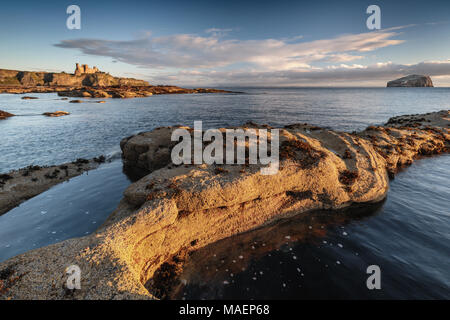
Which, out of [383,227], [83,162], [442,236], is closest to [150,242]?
[383,227]

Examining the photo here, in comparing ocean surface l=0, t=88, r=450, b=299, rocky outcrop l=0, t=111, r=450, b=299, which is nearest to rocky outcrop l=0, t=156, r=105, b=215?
ocean surface l=0, t=88, r=450, b=299

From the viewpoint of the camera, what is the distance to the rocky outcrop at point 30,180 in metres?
18.2

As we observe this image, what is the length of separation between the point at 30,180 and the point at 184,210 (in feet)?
70.8

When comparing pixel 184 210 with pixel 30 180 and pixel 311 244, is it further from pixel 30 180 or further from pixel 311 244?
pixel 30 180

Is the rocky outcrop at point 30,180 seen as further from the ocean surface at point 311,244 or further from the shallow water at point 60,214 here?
the ocean surface at point 311,244

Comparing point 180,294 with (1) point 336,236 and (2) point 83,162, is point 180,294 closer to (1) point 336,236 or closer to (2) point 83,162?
(1) point 336,236

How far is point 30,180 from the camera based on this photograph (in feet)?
69.9

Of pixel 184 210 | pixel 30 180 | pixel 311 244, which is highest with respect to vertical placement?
pixel 30 180

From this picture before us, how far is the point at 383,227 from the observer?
14.8 m

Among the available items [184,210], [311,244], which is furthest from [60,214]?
[311,244]

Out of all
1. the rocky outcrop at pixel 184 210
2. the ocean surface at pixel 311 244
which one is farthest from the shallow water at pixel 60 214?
the rocky outcrop at pixel 184 210

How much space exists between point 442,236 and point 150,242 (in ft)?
68.9

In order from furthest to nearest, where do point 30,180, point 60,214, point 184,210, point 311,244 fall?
point 30,180, point 60,214, point 311,244, point 184,210

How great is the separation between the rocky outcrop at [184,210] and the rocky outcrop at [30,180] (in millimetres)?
11084
